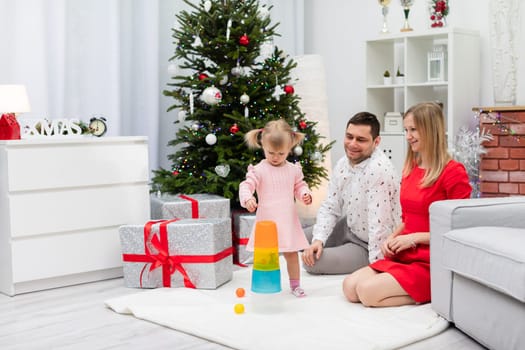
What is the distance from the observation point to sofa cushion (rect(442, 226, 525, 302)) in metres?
2.07

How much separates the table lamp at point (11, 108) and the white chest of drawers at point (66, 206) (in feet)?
0.41

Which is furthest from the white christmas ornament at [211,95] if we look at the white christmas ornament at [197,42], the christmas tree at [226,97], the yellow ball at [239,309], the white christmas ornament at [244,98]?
the yellow ball at [239,309]

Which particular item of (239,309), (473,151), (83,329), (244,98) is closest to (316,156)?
(244,98)

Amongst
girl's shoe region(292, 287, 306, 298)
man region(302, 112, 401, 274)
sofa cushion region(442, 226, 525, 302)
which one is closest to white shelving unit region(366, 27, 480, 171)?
man region(302, 112, 401, 274)

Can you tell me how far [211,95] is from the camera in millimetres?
3883

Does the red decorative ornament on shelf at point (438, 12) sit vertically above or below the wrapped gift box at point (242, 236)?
above

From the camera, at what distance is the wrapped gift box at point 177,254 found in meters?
3.26

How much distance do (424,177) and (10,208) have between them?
1917mm

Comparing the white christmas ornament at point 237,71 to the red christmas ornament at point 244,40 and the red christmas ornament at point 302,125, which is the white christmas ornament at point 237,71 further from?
the red christmas ornament at point 302,125

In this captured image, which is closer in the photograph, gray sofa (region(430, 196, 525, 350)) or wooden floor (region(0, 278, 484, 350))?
gray sofa (region(430, 196, 525, 350))

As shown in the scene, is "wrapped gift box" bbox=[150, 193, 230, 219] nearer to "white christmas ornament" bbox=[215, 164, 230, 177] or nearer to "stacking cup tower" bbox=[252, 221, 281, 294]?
"white christmas ornament" bbox=[215, 164, 230, 177]

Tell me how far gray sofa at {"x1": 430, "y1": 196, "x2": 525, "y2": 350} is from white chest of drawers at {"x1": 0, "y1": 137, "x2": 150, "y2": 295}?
1.69 m

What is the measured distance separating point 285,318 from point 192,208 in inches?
44.9

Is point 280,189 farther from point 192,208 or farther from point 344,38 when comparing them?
point 344,38
